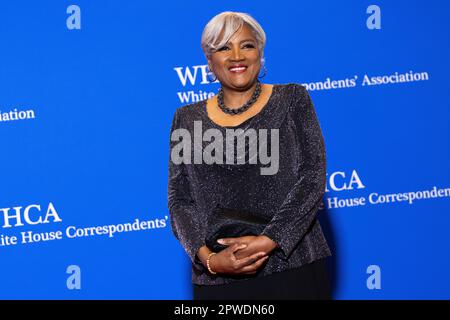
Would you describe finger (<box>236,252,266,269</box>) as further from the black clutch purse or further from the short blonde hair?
the short blonde hair

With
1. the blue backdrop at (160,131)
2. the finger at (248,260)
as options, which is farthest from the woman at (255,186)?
the blue backdrop at (160,131)

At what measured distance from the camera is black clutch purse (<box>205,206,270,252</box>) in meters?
1.97

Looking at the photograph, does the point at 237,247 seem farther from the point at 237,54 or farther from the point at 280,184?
the point at 237,54

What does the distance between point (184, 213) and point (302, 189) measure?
368 millimetres

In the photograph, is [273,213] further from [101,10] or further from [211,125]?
[101,10]

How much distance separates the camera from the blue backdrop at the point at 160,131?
3.30 metres

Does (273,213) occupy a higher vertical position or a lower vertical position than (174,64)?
lower

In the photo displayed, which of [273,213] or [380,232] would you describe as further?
[380,232]

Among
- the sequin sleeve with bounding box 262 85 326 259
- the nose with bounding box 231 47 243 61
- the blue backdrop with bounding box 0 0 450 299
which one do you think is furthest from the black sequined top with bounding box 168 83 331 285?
the blue backdrop with bounding box 0 0 450 299

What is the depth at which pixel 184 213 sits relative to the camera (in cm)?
212
